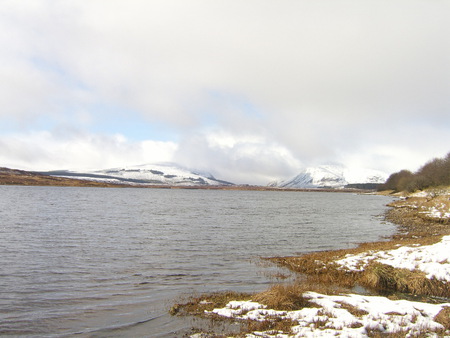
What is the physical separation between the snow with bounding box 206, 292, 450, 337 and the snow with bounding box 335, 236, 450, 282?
5574 millimetres

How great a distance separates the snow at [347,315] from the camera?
37.7ft

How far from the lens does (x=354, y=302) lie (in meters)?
14.7

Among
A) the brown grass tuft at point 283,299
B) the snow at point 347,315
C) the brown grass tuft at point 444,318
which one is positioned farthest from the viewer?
the brown grass tuft at point 283,299

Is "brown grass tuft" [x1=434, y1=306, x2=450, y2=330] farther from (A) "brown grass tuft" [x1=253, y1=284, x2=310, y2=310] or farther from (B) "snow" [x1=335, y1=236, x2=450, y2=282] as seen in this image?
(B) "snow" [x1=335, y1=236, x2=450, y2=282]

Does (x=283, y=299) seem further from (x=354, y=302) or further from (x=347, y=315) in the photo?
(x=354, y=302)

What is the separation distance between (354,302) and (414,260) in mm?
9113

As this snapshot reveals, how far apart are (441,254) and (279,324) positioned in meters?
14.3

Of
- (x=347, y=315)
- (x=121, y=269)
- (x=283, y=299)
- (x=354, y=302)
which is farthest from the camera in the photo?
(x=121, y=269)

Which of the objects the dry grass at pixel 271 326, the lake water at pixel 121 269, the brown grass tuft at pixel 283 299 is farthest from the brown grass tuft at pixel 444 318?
the lake water at pixel 121 269

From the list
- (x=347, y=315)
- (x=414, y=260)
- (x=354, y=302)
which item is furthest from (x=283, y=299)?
(x=414, y=260)

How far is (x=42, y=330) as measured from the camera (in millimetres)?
13234

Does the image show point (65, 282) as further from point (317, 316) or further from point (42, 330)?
point (317, 316)

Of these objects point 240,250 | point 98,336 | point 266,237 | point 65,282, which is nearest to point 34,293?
point 65,282

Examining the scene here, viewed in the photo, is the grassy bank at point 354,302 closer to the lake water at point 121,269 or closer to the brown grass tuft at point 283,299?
the brown grass tuft at point 283,299
